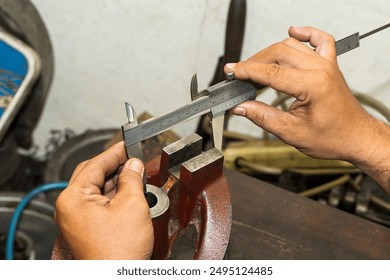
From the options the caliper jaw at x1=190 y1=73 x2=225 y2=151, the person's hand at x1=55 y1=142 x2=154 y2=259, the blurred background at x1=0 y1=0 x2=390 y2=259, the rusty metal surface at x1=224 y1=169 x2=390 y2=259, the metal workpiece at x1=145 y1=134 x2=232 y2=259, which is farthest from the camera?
the blurred background at x1=0 y1=0 x2=390 y2=259

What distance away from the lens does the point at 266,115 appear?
110cm

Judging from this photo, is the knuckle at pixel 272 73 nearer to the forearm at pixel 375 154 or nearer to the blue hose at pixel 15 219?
the forearm at pixel 375 154

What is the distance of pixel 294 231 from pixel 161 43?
91 centimetres

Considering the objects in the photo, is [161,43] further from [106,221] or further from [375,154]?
[106,221]

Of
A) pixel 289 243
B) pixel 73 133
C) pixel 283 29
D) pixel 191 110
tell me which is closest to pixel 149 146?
pixel 191 110

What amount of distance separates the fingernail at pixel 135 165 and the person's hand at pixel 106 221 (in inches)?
0.7

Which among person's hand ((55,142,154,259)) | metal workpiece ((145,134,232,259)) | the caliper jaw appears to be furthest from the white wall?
person's hand ((55,142,154,259))

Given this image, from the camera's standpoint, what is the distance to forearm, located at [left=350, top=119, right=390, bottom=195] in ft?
3.65

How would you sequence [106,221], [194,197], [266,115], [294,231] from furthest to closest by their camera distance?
[294,231] → [266,115] → [194,197] → [106,221]

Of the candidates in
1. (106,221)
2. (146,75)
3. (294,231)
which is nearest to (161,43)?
(146,75)

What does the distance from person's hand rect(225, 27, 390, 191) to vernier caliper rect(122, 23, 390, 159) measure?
28mm

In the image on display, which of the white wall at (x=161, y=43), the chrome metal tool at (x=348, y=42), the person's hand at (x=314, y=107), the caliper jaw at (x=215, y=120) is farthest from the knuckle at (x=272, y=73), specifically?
the white wall at (x=161, y=43)

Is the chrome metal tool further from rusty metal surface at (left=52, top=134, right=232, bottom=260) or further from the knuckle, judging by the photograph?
rusty metal surface at (left=52, top=134, right=232, bottom=260)
